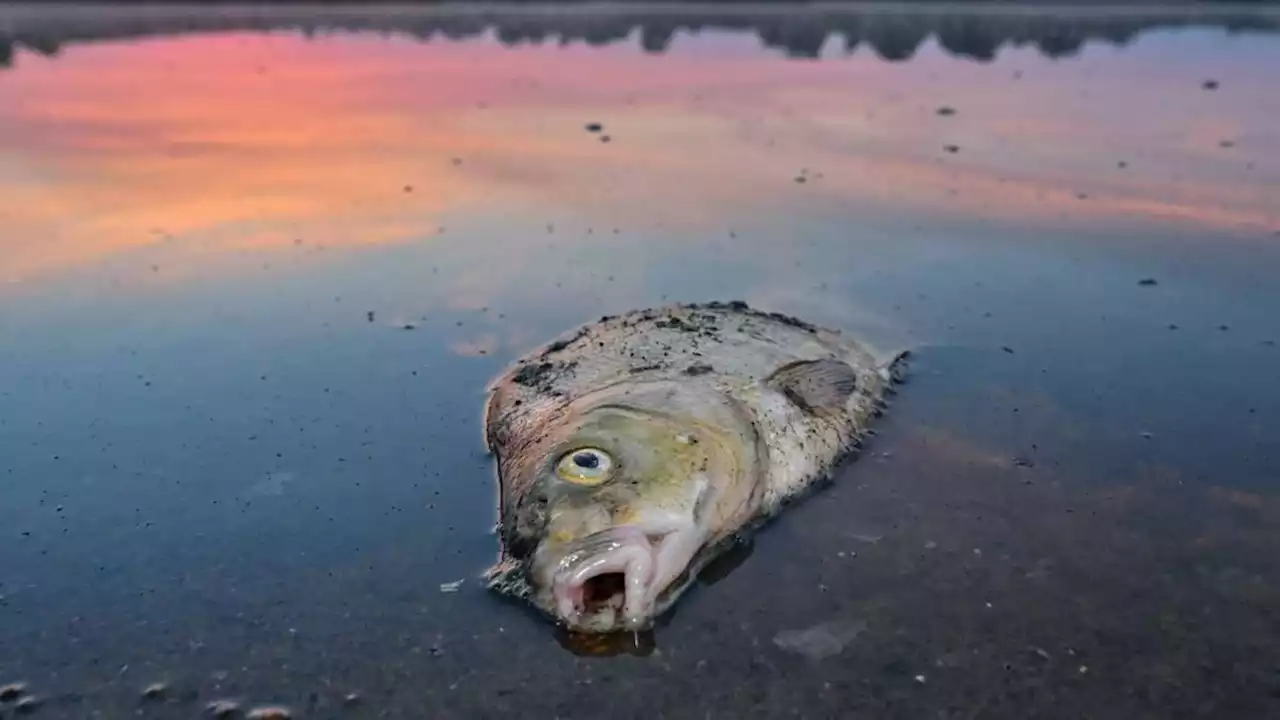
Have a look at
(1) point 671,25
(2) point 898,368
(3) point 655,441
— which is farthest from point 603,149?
(1) point 671,25

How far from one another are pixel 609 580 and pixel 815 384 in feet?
6.69

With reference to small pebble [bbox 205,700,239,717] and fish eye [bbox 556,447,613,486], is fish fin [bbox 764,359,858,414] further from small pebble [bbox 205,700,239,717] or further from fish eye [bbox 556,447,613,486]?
small pebble [bbox 205,700,239,717]

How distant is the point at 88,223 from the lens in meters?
10.2

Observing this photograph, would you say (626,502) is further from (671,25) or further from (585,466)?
(671,25)

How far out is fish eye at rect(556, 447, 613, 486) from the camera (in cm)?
449

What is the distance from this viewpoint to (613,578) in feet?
14.4

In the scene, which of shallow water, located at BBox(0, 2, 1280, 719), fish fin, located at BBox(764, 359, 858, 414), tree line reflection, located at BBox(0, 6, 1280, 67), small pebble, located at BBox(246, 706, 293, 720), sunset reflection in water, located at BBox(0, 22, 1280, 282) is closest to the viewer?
small pebble, located at BBox(246, 706, 293, 720)

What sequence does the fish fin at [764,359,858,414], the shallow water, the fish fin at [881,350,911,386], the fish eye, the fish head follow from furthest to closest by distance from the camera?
the fish fin at [881,350,911,386]
the fish fin at [764,359,858,414]
the fish eye
the fish head
the shallow water

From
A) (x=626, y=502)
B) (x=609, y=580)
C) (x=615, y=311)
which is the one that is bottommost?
(x=615, y=311)

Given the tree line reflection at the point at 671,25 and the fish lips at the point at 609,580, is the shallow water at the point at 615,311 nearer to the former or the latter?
the fish lips at the point at 609,580

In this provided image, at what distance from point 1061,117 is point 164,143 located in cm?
1178

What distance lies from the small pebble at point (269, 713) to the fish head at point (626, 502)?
1.04 metres

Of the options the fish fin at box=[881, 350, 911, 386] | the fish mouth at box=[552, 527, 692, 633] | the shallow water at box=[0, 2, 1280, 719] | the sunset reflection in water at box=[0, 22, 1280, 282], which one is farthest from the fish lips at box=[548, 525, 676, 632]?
the sunset reflection in water at box=[0, 22, 1280, 282]

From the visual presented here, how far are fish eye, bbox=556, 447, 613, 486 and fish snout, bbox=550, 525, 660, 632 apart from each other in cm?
30
